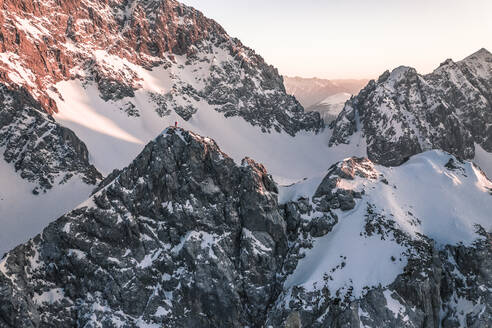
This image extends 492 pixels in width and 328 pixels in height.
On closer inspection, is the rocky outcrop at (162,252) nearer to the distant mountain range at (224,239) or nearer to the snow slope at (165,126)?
the distant mountain range at (224,239)

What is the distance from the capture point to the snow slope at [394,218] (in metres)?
74.1

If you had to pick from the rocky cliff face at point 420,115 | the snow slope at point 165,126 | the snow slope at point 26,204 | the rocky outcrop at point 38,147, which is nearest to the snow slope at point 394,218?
the snow slope at point 26,204

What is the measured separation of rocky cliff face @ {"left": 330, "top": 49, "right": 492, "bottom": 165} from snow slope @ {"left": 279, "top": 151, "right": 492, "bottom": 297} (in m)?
66.9

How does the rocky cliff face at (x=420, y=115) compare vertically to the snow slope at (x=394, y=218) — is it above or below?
above

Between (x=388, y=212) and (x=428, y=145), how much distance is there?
3751 inches

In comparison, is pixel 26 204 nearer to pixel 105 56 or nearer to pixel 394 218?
pixel 394 218

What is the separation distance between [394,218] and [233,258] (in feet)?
101

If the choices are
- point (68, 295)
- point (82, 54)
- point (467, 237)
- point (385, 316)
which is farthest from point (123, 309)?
point (82, 54)

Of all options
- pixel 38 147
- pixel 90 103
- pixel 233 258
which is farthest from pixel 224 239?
pixel 90 103

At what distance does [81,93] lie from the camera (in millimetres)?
155750

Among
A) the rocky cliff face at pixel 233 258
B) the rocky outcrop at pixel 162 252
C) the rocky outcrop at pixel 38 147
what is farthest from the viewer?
the rocky outcrop at pixel 38 147

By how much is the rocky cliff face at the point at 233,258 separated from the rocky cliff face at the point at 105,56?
246 ft

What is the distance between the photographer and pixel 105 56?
172500 mm

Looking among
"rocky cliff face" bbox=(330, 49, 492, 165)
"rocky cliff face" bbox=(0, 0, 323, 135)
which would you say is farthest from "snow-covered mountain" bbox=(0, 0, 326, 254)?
"rocky cliff face" bbox=(330, 49, 492, 165)
